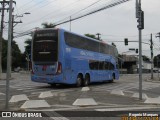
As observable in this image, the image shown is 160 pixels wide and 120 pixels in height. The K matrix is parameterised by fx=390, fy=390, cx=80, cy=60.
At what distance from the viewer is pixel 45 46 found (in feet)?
84.4

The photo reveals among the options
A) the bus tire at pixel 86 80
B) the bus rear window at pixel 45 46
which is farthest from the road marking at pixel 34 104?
the bus tire at pixel 86 80

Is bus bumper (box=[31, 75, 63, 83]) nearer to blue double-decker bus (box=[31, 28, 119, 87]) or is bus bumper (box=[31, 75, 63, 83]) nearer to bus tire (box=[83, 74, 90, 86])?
blue double-decker bus (box=[31, 28, 119, 87])

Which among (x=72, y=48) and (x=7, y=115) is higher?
(x=72, y=48)

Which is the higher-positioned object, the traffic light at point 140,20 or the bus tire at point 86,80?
the traffic light at point 140,20

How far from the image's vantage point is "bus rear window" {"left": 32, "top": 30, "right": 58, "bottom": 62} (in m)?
25.5

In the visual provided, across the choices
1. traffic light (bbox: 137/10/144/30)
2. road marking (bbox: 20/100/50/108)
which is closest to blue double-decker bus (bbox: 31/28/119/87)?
traffic light (bbox: 137/10/144/30)

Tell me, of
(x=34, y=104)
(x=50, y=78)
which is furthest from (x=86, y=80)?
(x=34, y=104)

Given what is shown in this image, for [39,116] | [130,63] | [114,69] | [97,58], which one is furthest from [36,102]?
[130,63]

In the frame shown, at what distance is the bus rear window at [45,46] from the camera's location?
25469 millimetres

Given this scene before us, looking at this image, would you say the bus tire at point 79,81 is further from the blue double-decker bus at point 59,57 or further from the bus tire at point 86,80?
the bus tire at point 86,80

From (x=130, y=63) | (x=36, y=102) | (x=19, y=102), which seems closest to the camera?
(x=36, y=102)

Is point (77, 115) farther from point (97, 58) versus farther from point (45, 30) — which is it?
point (97, 58)

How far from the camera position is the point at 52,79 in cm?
2566

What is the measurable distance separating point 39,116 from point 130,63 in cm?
11452
